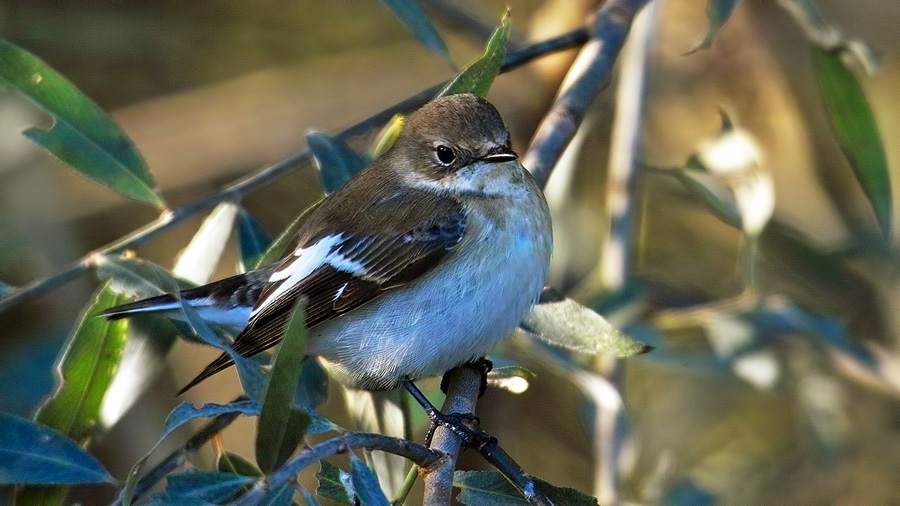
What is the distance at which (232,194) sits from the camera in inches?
127

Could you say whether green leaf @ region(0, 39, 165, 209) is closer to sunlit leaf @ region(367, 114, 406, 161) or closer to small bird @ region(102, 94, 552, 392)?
small bird @ region(102, 94, 552, 392)

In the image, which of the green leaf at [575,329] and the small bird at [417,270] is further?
the small bird at [417,270]

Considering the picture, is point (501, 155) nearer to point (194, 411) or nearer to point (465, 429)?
point (465, 429)

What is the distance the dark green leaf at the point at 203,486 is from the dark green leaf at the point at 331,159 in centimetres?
134

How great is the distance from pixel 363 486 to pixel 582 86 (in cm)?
155

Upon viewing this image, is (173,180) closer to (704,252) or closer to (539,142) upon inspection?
(704,252)

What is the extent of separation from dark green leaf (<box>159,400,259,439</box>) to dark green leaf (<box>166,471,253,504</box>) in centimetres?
9

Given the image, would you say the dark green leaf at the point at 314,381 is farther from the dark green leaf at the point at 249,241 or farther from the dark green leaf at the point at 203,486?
the dark green leaf at the point at 203,486

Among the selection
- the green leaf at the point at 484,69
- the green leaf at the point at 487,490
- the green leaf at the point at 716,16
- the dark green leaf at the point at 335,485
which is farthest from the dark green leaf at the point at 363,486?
the green leaf at the point at 716,16

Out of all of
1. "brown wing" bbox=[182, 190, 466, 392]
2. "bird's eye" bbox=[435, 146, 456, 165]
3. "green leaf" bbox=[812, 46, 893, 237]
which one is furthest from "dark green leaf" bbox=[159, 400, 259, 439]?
"green leaf" bbox=[812, 46, 893, 237]

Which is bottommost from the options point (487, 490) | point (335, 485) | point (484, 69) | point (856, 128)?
point (856, 128)

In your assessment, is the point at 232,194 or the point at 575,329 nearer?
the point at 575,329

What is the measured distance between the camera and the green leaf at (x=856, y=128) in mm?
3432

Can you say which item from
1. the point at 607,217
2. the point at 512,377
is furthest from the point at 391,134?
the point at 607,217
